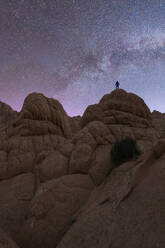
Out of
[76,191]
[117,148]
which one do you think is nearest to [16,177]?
[76,191]

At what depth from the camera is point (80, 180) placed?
407 inches

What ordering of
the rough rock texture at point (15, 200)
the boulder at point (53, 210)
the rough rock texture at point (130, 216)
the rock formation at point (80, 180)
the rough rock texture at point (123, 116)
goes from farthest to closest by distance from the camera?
1. the rough rock texture at point (123, 116)
2. the rough rock texture at point (15, 200)
3. the boulder at point (53, 210)
4. the rock formation at point (80, 180)
5. the rough rock texture at point (130, 216)

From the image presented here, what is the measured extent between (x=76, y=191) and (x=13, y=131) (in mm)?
10179

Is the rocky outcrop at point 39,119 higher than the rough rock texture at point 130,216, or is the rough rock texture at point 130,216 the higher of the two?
the rocky outcrop at point 39,119

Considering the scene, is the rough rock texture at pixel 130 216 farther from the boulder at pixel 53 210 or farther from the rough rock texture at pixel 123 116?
the rough rock texture at pixel 123 116

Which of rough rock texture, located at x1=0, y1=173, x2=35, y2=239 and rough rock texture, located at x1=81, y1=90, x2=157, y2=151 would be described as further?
rough rock texture, located at x1=81, y1=90, x2=157, y2=151

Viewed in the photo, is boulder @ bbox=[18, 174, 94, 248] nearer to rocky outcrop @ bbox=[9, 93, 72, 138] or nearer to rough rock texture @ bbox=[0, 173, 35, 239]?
rough rock texture @ bbox=[0, 173, 35, 239]

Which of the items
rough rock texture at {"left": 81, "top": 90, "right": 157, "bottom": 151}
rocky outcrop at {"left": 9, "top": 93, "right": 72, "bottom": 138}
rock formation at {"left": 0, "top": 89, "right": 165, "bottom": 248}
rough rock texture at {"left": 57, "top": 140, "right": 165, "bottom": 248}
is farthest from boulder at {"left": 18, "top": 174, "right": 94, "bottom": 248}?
rocky outcrop at {"left": 9, "top": 93, "right": 72, "bottom": 138}

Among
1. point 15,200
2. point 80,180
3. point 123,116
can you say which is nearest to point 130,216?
point 80,180

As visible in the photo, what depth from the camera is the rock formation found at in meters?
5.96

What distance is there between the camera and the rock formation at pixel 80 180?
596 cm

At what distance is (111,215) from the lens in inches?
249

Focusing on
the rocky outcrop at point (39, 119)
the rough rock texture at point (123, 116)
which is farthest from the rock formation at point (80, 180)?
the rocky outcrop at point (39, 119)

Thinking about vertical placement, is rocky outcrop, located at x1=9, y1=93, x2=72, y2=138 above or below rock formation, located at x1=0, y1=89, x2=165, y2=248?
above
